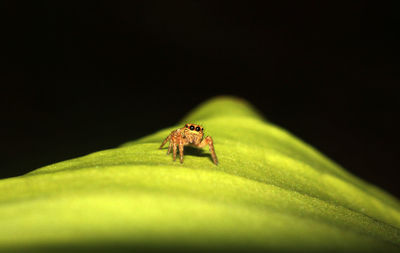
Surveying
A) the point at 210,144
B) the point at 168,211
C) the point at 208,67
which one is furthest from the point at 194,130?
Answer: the point at 208,67

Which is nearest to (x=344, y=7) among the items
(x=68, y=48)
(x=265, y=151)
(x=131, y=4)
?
(x=131, y=4)

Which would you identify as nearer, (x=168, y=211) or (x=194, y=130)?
(x=168, y=211)

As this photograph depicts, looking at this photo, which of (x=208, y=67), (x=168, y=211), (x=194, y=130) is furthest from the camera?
(x=208, y=67)

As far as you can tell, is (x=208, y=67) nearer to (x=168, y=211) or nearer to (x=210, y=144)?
(x=210, y=144)

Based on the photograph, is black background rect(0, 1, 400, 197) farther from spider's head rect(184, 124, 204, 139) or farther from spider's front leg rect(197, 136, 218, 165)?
spider's front leg rect(197, 136, 218, 165)

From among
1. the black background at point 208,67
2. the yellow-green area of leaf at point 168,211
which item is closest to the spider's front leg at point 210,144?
the yellow-green area of leaf at point 168,211

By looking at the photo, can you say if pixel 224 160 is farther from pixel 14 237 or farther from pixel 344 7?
pixel 344 7

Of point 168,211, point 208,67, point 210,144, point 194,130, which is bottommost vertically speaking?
point 168,211

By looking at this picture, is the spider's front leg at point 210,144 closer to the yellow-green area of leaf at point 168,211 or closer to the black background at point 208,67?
the yellow-green area of leaf at point 168,211
